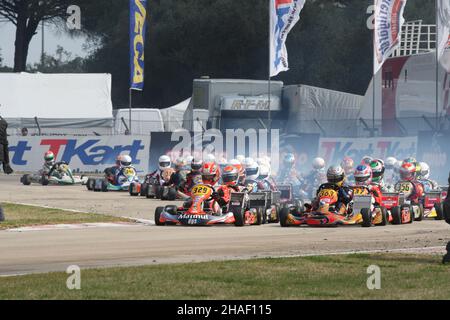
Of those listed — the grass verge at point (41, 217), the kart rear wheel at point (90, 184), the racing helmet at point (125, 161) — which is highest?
the racing helmet at point (125, 161)

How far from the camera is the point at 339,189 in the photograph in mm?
20297

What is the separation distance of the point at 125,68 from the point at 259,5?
8272mm

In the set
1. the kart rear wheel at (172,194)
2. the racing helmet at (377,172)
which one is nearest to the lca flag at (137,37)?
the kart rear wheel at (172,194)

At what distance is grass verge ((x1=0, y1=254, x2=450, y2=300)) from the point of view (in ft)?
35.9

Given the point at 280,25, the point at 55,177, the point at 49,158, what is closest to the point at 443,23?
the point at 280,25

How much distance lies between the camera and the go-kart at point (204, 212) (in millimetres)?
20422

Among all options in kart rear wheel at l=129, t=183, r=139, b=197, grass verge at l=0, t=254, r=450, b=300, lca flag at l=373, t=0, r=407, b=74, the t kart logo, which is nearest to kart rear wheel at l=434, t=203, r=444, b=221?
grass verge at l=0, t=254, r=450, b=300

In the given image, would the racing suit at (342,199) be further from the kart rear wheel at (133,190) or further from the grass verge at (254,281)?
the kart rear wheel at (133,190)

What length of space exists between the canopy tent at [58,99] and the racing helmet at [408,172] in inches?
940

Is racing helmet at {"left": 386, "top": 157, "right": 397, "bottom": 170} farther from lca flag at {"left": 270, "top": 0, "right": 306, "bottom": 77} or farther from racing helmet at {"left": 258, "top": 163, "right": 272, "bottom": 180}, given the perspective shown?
lca flag at {"left": 270, "top": 0, "right": 306, "bottom": 77}

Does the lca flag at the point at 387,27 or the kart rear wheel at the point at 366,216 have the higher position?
the lca flag at the point at 387,27

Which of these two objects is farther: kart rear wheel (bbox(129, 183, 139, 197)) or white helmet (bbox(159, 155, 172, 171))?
kart rear wheel (bbox(129, 183, 139, 197))

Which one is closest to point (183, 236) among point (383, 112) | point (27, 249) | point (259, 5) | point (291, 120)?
point (27, 249)

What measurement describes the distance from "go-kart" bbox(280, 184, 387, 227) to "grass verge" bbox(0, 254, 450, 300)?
6.01 meters
